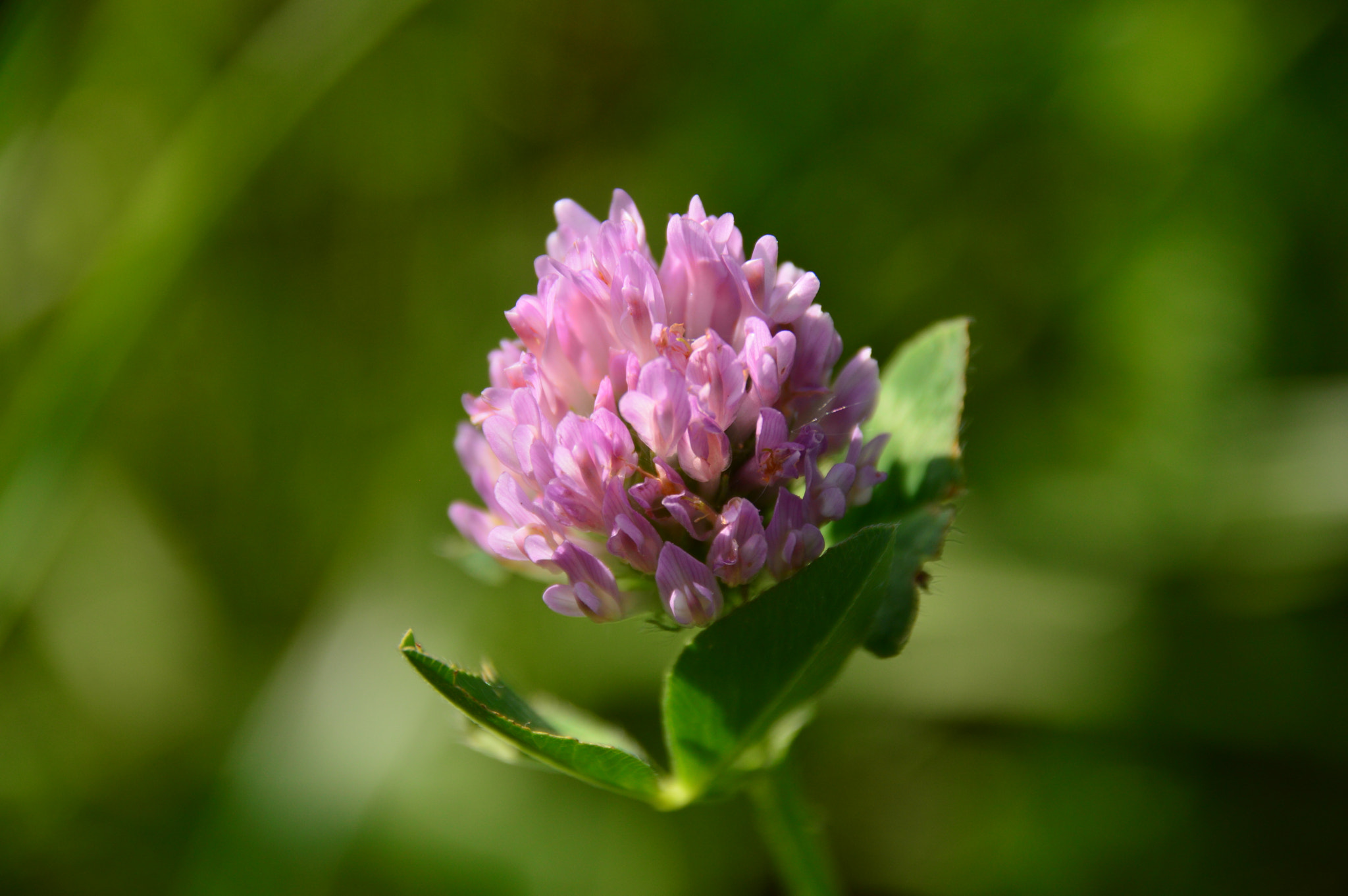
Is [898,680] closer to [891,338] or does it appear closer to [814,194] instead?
[891,338]

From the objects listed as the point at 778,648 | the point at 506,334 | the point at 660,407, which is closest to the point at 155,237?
the point at 506,334

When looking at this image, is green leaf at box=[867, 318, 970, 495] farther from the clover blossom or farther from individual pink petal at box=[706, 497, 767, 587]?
individual pink petal at box=[706, 497, 767, 587]

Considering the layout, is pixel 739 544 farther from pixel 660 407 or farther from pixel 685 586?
pixel 660 407

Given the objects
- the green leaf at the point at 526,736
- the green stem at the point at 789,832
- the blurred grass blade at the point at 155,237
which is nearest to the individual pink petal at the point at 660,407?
the green leaf at the point at 526,736

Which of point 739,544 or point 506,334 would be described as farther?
point 506,334

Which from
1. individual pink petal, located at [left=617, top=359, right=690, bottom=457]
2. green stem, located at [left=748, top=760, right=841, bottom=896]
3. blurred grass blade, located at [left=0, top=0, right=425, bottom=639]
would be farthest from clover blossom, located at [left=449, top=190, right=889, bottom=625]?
blurred grass blade, located at [left=0, top=0, right=425, bottom=639]

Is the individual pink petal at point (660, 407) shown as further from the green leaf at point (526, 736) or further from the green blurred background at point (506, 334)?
the green blurred background at point (506, 334)
